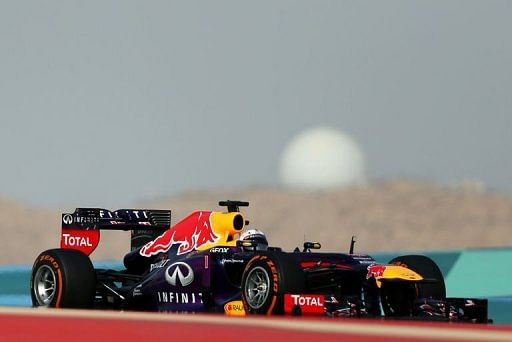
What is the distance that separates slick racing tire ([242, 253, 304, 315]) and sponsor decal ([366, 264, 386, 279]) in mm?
1019

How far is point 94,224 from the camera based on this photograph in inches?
808

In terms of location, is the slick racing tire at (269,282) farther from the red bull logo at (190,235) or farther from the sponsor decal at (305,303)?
the red bull logo at (190,235)

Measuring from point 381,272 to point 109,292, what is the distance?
14.9ft

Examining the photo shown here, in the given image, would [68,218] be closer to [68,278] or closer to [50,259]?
[50,259]

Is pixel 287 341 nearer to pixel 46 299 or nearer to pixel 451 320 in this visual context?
pixel 451 320

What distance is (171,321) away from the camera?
13297 millimetres

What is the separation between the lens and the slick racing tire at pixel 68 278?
60.0ft

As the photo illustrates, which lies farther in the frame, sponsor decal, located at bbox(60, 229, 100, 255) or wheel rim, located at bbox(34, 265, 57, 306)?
sponsor decal, located at bbox(60, 229, 100, 255)

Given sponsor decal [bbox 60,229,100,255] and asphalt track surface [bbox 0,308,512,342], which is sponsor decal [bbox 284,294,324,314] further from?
sponsor decal [bbox 60,229,100,255]

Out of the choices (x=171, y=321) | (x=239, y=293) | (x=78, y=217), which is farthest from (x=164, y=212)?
(x=171, y=321)

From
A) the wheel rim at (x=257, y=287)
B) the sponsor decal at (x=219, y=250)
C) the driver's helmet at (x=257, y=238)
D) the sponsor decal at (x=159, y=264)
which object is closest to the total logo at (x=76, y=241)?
the sponsor decal at (x=159, y=264)

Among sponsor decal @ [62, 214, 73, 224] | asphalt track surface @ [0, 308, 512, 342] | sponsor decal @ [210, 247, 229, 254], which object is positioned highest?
sponsor decal @ [62, 214, 73, 224]

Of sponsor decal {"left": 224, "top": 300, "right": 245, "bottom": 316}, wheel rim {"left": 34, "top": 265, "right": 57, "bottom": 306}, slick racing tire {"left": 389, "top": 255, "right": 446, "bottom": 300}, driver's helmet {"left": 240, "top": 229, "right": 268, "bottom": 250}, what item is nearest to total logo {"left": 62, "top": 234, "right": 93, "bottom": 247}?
wheel rim {"left": 34, "top": 265, "right": 57, "bottom": 306}

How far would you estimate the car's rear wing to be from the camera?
2044 cm
